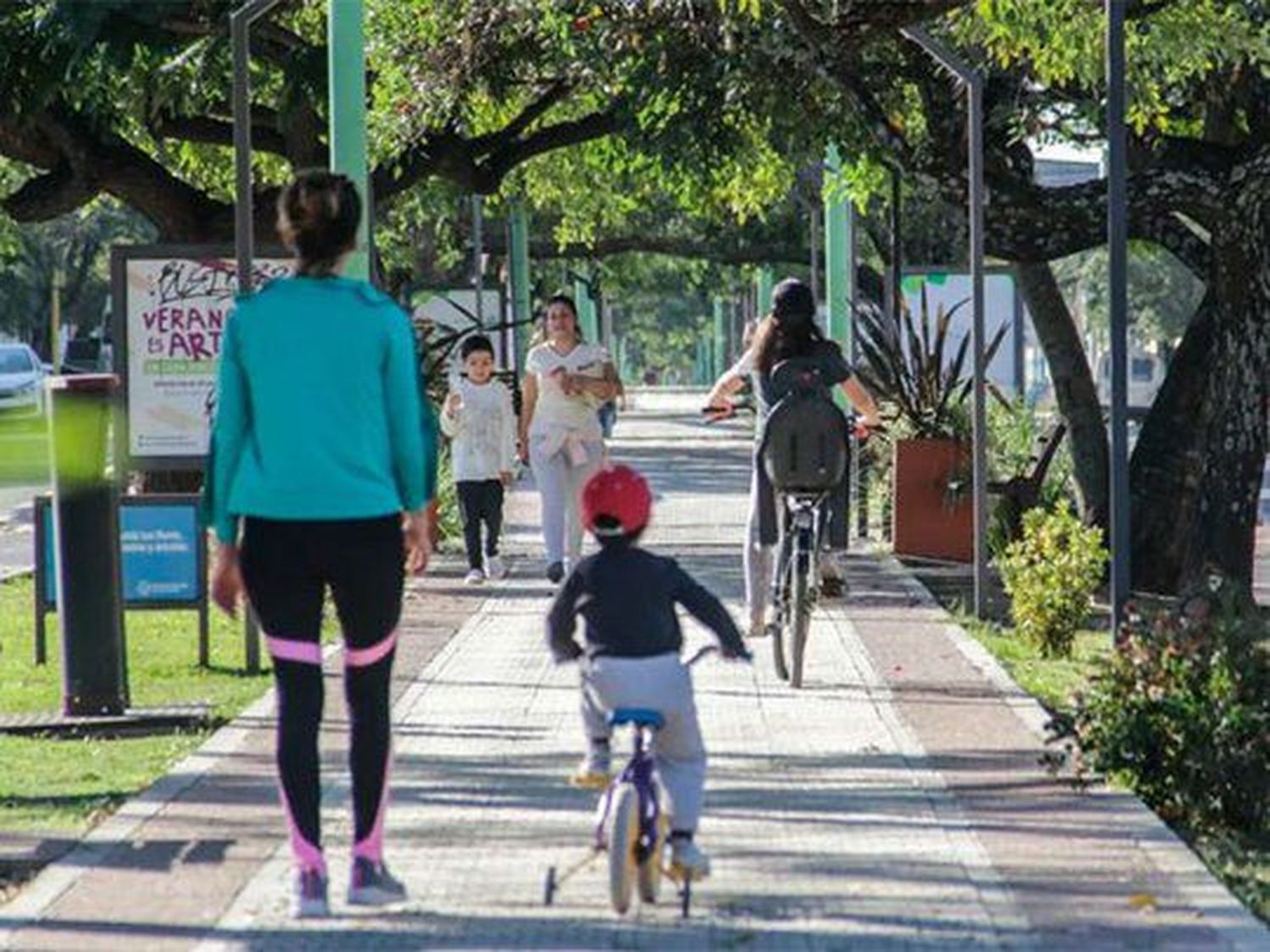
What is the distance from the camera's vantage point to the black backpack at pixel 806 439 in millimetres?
13258

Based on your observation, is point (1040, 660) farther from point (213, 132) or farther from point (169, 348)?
point (213, 132)

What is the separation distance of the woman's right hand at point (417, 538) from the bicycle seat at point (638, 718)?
0.69 m

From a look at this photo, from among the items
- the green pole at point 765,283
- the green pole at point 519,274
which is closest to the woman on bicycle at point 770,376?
the green pole at point 519,274

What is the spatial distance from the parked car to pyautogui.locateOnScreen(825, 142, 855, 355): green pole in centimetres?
3090

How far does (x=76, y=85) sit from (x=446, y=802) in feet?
42.3

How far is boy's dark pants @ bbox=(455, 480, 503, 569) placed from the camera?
64.3ft

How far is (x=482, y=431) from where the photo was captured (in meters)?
19.6

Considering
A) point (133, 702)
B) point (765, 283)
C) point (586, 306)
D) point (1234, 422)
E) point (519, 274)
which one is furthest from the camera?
point (586, 306)

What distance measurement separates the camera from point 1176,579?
2128 centimetres

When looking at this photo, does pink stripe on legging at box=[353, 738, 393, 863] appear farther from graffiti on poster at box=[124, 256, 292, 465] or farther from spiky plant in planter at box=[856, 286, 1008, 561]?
spiky plant in planter at box=[856, 286, 1008, 561]

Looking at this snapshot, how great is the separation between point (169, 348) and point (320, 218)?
29.0ft

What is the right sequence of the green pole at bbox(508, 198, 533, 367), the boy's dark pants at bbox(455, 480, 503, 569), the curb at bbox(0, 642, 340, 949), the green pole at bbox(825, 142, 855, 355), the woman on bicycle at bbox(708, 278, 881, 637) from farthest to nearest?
1. the green pole at bbox(508, 198, 533, 367)
2. the green pole at bbox(825, 142, 855, 355)
3. the boy's dark pants at bbox(455, 480, 503, 569)
4. the woman on bicycle at bbox(708, 278, 881, 637)
5. the curb at bbox(0, 642, 340, 949)

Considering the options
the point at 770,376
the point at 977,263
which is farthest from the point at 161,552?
the point at 977,263

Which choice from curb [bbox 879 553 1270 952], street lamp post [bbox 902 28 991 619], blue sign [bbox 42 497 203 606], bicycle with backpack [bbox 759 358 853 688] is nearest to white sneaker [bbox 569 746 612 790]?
curb [bbox 879 553 1270 952]
